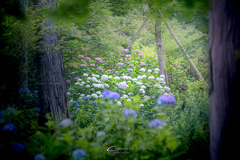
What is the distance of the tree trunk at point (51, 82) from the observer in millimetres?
2607

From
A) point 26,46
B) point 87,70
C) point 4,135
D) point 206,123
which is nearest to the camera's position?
point 4,135

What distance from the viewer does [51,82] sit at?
264 cm

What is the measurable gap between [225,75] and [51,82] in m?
2.57

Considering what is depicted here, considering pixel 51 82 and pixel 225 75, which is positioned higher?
pixel 51 82

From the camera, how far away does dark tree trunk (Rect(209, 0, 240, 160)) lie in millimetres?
904

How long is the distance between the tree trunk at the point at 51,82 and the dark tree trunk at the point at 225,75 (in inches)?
91.9

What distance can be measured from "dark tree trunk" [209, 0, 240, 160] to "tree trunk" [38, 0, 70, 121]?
2.33 metres

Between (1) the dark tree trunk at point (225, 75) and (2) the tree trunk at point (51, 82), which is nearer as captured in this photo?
(1) the dark tree trunk at point (225, 75)

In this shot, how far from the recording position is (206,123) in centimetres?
189

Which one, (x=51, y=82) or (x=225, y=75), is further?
(x=51, y=82)

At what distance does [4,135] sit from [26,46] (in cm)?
148

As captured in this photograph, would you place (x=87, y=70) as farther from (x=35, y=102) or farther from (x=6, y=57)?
(x=6, y=57)

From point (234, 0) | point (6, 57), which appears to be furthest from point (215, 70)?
point (6, 57)

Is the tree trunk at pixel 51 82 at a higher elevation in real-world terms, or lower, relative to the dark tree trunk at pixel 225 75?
higher
